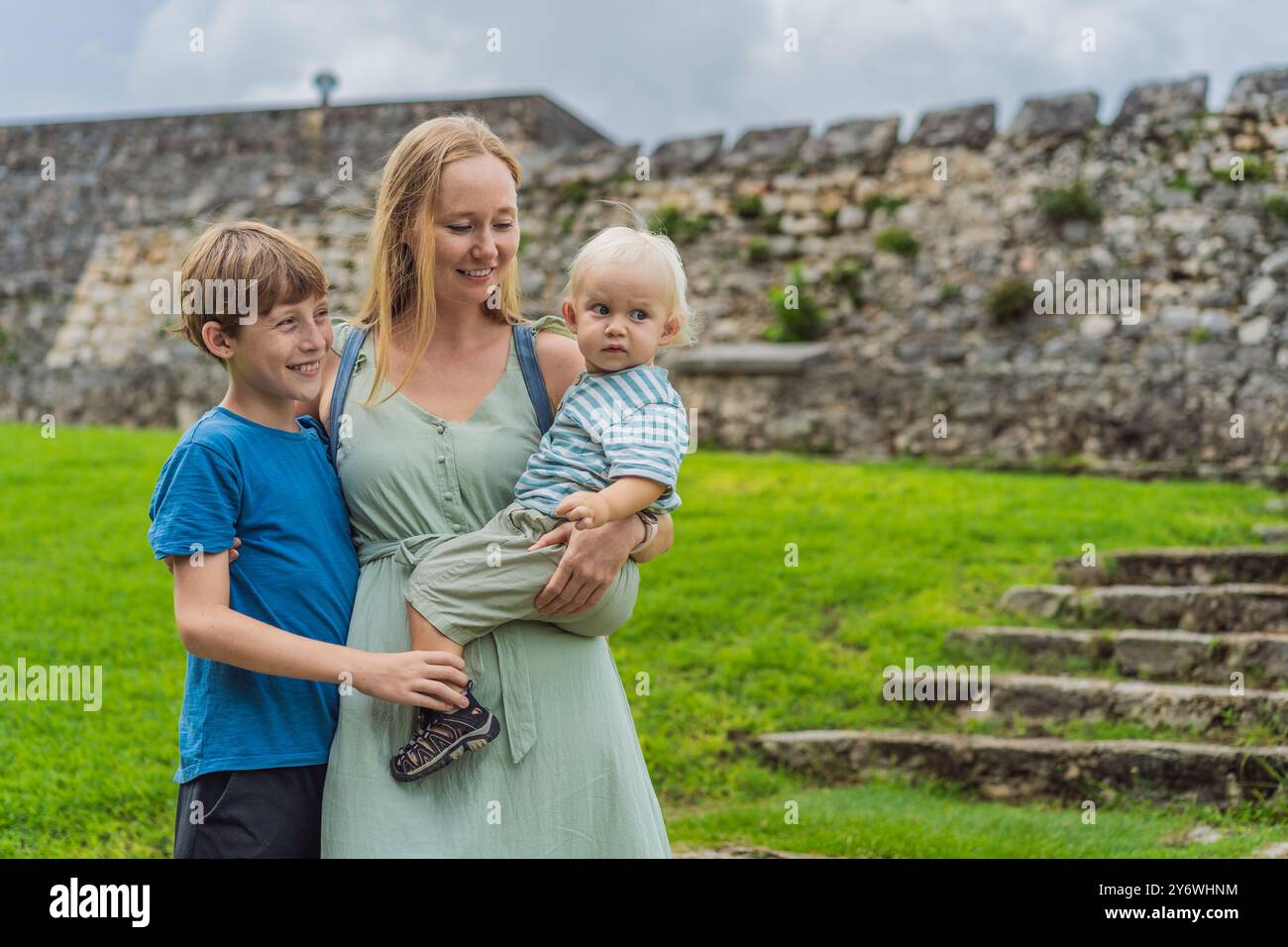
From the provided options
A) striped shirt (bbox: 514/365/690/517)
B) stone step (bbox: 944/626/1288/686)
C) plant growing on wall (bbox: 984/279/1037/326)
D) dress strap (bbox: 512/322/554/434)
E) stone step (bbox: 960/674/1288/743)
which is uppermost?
plant growing on wall (bbox: 984/279/1037/326)

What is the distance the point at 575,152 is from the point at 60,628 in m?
7.70

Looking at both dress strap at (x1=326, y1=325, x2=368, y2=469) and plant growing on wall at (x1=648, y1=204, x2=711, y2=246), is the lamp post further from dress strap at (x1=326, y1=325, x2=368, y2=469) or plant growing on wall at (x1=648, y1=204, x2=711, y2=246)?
dress strap at (x1=326, y1=325, x2=368, y2=469)

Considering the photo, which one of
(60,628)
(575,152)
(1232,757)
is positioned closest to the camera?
(1232,757)

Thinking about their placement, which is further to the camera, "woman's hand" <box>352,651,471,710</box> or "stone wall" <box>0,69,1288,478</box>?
"stone wall" <box>0,69,1288,478</box>

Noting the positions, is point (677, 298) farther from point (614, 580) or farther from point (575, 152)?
point (575, 152)

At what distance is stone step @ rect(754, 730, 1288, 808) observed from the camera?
4.79 meters

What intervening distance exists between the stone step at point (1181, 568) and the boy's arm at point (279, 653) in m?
4.94

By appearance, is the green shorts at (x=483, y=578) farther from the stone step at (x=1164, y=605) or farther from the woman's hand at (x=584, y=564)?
the stone step at (x=1164, y=605)

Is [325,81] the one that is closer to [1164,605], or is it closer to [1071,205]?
[1071,205]

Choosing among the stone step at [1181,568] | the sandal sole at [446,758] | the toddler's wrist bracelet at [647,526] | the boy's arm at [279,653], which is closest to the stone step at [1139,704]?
the stone step at [1181,568]

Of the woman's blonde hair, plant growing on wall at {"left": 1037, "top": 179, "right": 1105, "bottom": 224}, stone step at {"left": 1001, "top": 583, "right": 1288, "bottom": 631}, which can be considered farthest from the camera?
plant growing on wall at {"left": 1037, "top": 179, "right": 1105, "bottom": 224}

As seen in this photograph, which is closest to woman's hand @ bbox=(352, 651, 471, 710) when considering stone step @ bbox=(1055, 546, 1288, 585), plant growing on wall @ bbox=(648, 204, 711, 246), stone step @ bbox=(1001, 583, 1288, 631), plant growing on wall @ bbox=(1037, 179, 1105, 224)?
stone step @ bbox=(1001, 583, 1288, 631)
